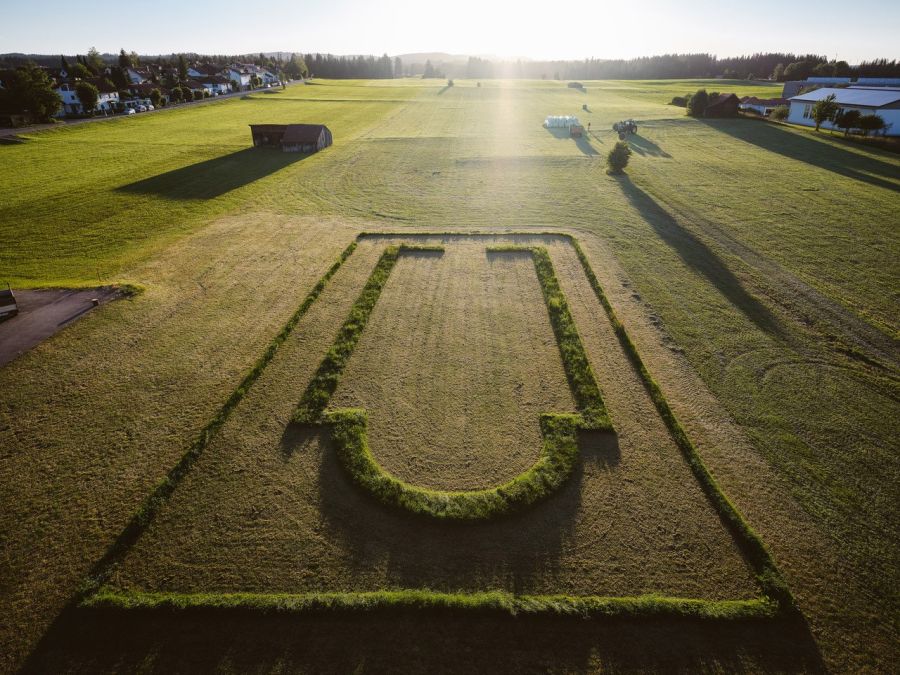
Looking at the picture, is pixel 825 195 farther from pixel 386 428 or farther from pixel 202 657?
pixel 202 657

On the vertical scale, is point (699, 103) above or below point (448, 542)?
above

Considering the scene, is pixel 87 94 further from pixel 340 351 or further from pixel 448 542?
pixel 448 542

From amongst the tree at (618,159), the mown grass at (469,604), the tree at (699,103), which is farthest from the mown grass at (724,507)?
the tree at (699,103)

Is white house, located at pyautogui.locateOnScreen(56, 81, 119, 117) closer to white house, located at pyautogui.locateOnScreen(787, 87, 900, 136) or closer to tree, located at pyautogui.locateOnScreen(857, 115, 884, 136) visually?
white house, located at pyautogui.locateOnScreen(787, 87, 900, 136)

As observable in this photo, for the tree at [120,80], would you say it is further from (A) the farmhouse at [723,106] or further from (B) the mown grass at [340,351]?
(A) the farmhouse at [723,106]

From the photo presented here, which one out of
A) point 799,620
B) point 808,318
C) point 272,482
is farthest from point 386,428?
A: point 808,318

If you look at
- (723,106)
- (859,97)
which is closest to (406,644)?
(859,97)
